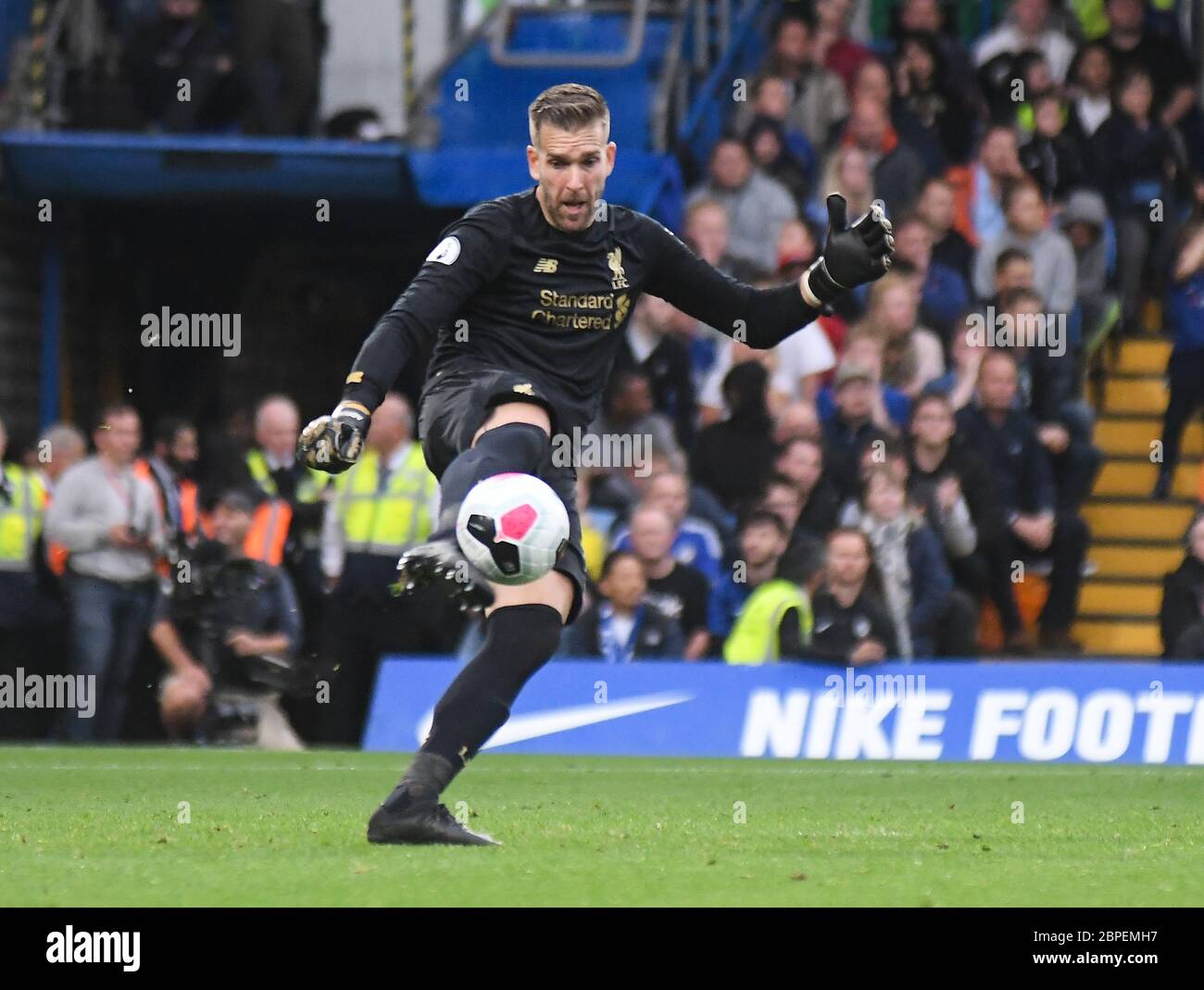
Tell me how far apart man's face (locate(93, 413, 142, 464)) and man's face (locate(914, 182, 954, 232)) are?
181 inches

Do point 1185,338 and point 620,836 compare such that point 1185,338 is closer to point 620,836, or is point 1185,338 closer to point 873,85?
point 873,85

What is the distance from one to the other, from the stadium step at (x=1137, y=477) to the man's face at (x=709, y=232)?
2.88 metres

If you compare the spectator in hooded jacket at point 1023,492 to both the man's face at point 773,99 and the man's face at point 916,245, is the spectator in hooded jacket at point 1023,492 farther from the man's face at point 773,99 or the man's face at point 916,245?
the man's face at point 773,99

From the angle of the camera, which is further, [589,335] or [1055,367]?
[1055,367]

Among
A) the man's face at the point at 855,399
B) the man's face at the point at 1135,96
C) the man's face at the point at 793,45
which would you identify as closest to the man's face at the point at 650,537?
the man's face at the point at 855,399

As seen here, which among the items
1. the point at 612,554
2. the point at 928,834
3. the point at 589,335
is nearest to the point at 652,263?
the point at 589,335

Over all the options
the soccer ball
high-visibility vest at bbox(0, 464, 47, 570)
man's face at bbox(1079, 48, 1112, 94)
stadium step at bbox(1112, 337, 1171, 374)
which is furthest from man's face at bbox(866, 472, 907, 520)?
the soccer ball

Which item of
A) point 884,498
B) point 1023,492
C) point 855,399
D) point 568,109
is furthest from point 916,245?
point 568,109

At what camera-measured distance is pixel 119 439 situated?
12.5 meters

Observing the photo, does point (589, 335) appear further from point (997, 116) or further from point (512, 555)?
point (997, 116)

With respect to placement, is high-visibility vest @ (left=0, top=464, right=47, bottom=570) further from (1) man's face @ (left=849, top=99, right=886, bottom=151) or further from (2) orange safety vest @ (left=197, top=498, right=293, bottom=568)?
(1) man's face @ (left=849, top=99, right=886, bottom=151)

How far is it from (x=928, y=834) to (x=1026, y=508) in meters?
6.13

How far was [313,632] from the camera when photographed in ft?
Result: 40.7

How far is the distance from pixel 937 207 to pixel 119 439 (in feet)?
15.6
